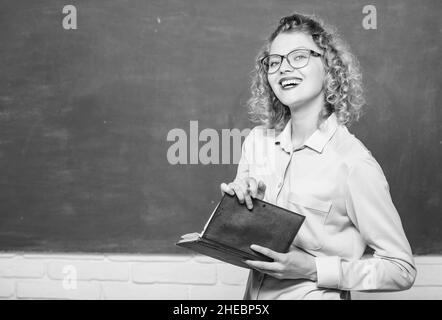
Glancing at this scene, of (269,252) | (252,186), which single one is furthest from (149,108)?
(269,252)

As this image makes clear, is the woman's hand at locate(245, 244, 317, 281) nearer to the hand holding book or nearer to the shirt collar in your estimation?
the hand holding book

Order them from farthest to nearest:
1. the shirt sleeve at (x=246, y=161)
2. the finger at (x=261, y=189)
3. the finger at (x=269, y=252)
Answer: the shirt sleeve at (x=246, y=161)
the finger at (x=261, y=189)
the finger at (x=269, y=252)

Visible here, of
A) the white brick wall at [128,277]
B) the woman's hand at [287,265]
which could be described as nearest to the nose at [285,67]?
the woman's hand at [287,265]

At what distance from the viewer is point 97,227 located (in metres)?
2.24

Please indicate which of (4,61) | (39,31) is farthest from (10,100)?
(39,31)

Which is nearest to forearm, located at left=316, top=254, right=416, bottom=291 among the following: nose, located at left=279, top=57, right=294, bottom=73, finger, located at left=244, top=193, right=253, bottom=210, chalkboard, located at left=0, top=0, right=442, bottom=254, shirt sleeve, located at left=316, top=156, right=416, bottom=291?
shirt sleeve, located at left=316, top=156, right=416, bottom=291

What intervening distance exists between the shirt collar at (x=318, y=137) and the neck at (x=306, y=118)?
2cm

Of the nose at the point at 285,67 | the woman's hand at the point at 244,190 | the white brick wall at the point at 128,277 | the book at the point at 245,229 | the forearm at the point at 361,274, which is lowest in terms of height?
the white brick wall at the point at 128,277

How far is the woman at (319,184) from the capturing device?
1130 millimetres

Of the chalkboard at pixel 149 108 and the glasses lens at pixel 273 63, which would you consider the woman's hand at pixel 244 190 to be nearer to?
the glasses lens at pixel 273 63

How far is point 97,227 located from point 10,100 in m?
0.64

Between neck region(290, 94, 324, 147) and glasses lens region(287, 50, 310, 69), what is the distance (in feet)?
0.30

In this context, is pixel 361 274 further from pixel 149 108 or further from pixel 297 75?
pixel 149 108
